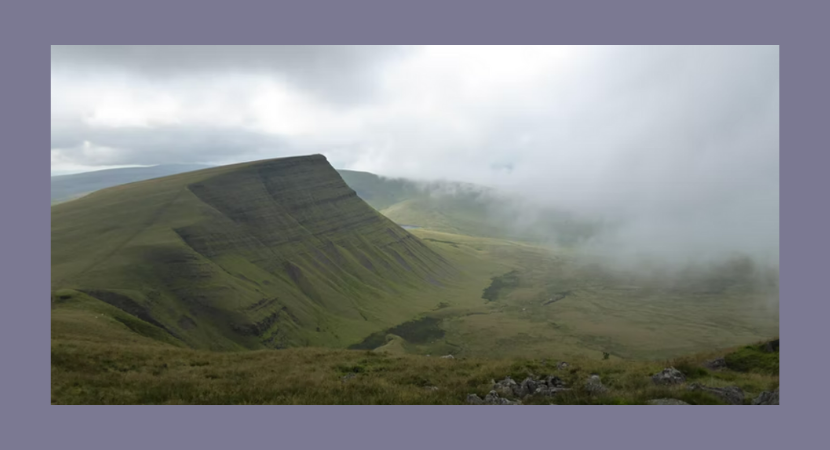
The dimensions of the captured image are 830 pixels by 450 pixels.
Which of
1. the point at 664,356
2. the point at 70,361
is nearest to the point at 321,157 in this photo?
the point at 664,356

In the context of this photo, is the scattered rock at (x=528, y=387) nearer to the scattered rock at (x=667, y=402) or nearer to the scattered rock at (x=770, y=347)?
the scattered rock at (x=667, y=402)

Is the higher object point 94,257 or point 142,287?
point 94,257

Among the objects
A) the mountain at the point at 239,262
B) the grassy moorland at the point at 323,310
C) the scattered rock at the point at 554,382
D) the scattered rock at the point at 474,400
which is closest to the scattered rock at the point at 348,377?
the grassy moorland at the point at 323,310

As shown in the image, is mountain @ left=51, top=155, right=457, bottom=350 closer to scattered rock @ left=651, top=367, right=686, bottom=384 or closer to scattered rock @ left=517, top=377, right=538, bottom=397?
scattered rock @ left=517, top=377, right=538, bottom=397

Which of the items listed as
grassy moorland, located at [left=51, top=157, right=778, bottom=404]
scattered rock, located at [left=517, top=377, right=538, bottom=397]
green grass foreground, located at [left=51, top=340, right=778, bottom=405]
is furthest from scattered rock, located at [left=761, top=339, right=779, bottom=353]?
scattered rock, located at [left=517, top=377, right=538, bottom=397]

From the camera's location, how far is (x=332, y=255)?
9469 centimetres

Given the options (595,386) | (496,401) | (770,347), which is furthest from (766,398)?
(496,401)

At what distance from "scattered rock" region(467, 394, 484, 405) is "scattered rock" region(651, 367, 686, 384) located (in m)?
6.96

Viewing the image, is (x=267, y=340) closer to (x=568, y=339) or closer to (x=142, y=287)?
(x=142, y=287)

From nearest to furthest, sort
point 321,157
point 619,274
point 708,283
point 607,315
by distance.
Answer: point 607,315 < point 321,157 < point 708,283 < point 619,274

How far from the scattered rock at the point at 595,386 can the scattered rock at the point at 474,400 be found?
3985mm

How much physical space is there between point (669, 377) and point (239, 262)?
67.9m

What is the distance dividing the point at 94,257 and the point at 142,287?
874cm

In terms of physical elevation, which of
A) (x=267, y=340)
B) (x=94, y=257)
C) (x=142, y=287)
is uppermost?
(x=94, y=257)
